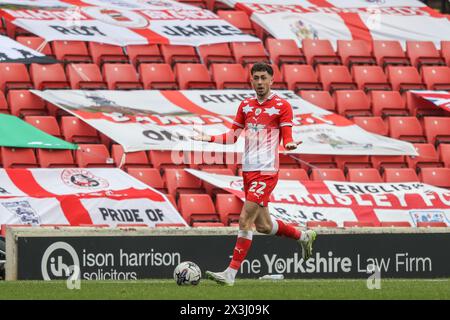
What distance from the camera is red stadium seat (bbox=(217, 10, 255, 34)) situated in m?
24.6

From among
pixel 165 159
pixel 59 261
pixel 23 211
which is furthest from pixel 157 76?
pixel 59 261

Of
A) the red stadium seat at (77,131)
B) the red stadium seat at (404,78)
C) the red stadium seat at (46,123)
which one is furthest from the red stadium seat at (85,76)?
the red stadium seat at (404,78)

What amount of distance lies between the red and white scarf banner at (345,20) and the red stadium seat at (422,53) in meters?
0.25

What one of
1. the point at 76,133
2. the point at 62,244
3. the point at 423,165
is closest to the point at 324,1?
the point at 423,165

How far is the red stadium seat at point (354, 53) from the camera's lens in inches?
953

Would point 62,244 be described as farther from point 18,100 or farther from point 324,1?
point 324,1

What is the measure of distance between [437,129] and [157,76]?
499 centimetres

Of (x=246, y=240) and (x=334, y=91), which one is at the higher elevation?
(x=246, y=240)

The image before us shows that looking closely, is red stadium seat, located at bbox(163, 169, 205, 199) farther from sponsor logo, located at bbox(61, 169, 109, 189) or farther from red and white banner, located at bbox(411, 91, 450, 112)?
red and white banner, located at bbox(411, 91, 450, 112)

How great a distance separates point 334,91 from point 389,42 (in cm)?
228

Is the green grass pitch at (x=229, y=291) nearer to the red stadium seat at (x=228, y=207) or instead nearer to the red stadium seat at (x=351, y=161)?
the red stadium seat at (x=228, y=207)

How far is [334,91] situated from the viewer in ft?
75.9

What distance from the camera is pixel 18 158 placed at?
19297mm
